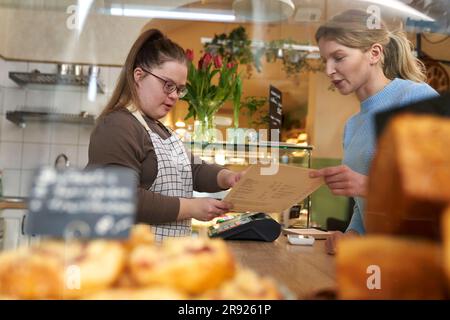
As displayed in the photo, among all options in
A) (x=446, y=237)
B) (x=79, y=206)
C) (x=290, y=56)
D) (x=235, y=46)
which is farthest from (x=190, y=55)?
(x=290, y=56)

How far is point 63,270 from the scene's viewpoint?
1.54ft

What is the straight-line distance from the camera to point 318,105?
1.78m

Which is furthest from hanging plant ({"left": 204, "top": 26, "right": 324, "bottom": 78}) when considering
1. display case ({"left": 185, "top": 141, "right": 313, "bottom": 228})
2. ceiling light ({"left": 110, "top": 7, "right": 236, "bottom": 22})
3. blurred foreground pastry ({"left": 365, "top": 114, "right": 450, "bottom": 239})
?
blurred foreground pastry ({"left": 365, "top": 114, "right": 450, "bottom": 239})

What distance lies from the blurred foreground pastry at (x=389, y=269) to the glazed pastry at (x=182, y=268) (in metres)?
0.12

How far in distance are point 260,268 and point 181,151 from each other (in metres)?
0.39

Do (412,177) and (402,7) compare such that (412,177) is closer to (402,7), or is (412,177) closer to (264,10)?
(402,7)

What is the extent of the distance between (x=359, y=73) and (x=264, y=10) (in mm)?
620

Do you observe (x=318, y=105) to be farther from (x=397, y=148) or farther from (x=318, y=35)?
(x=397, y=148)

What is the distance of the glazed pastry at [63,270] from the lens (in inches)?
18.1

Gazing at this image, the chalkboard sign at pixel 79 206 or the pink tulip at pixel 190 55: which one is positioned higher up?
the pink tulip at pixel 190 55

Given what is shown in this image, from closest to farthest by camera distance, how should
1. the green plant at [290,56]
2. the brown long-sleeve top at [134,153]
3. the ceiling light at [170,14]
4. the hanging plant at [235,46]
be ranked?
1. the brown long-sleeve top at [134,153]
2. the ceiling light at [170,14]
3. the green plant at [290,56]
4. the hanging plant at [235,46]

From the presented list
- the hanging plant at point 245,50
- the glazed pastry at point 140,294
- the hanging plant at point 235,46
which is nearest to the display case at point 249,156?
the glazed pastry at point 140,294

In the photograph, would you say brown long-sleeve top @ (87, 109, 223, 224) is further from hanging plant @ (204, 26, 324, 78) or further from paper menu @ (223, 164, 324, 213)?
hanging plant @ (204, 26, 324, 78)

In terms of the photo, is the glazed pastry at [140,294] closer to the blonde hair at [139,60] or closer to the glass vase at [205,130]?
the blonde hair at [139,60]
